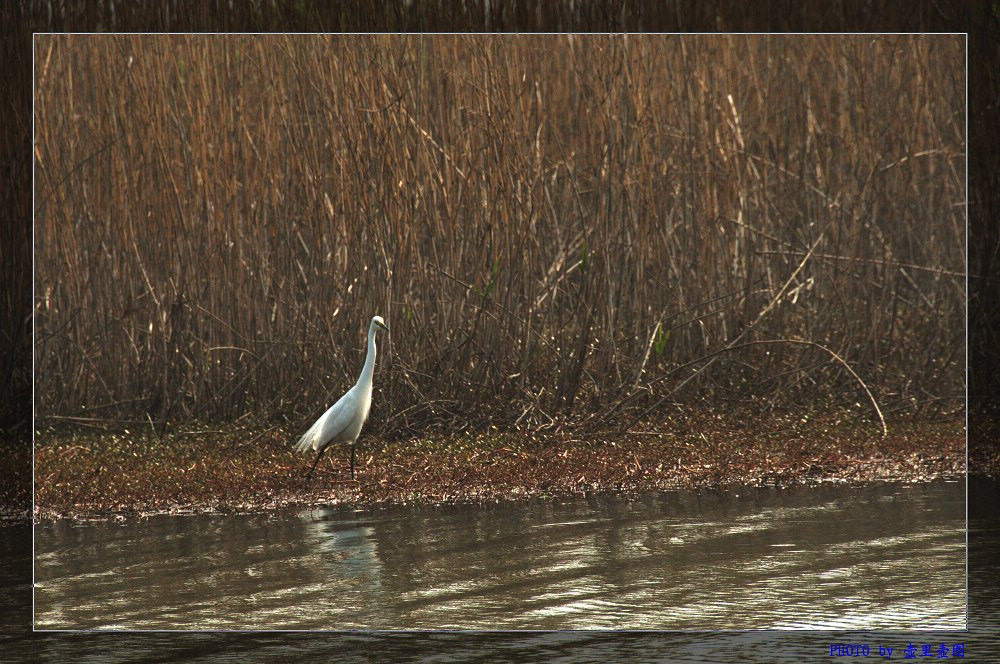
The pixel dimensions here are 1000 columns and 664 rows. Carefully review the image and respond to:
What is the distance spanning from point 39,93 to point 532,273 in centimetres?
190

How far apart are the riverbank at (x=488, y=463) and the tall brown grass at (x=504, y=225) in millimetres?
106

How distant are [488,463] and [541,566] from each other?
0.49 meters

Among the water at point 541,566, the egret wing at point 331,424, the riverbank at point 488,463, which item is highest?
the egret wing at point 331,424

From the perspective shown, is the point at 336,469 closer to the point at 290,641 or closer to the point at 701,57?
the point at 290,641

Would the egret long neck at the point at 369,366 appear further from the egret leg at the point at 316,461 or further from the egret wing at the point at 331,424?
the egret leg at the point at 316,461

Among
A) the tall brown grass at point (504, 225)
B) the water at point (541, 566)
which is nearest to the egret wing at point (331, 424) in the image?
the tall brown grass at point (504, 225)

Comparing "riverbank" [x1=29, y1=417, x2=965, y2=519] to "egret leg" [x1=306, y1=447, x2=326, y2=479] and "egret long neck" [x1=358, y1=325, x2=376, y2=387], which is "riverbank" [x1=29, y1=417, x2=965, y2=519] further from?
"egret long neck" [x1=358, y1=325, x2=376, y2=387]

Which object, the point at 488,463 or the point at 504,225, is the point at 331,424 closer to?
the point at 488,463

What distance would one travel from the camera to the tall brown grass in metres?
5.30

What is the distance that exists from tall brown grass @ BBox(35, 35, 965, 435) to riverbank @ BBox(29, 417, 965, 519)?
0.11 meters

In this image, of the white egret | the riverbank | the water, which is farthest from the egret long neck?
the water

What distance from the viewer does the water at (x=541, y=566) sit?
4727 millimetres

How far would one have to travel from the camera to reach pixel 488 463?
530 cm

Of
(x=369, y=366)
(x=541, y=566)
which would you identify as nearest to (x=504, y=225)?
(x=369, y=366)
